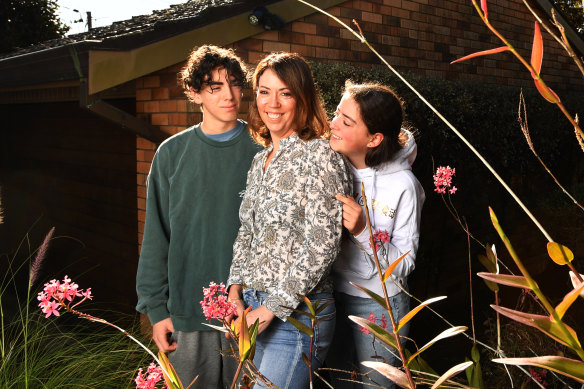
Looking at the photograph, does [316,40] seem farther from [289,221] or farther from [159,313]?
[289,221]

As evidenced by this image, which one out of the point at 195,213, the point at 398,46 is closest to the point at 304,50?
the point at 398,46

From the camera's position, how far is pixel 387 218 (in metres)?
2.10

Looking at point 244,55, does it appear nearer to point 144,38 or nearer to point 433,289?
point 144,38

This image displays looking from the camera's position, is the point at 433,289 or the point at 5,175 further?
the point at 5,175

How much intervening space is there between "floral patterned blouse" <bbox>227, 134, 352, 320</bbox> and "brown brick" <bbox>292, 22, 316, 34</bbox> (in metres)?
2.90

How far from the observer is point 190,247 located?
7.72 ft

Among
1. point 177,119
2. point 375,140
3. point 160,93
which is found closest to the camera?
point 375,140

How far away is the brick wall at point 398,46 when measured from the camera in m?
3.99

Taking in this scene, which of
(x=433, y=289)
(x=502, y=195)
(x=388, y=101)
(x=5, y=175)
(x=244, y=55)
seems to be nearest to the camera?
(x=388, y=101)

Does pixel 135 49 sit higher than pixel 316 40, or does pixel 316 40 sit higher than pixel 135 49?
pixel 316 40

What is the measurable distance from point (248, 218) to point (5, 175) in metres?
8.74

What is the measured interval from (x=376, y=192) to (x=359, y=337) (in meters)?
0.57

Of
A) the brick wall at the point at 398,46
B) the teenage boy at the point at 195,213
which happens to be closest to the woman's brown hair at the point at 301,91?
the teenage boy at the point at 195,213

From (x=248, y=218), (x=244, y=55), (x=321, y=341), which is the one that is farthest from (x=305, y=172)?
(x=244, y=55)
